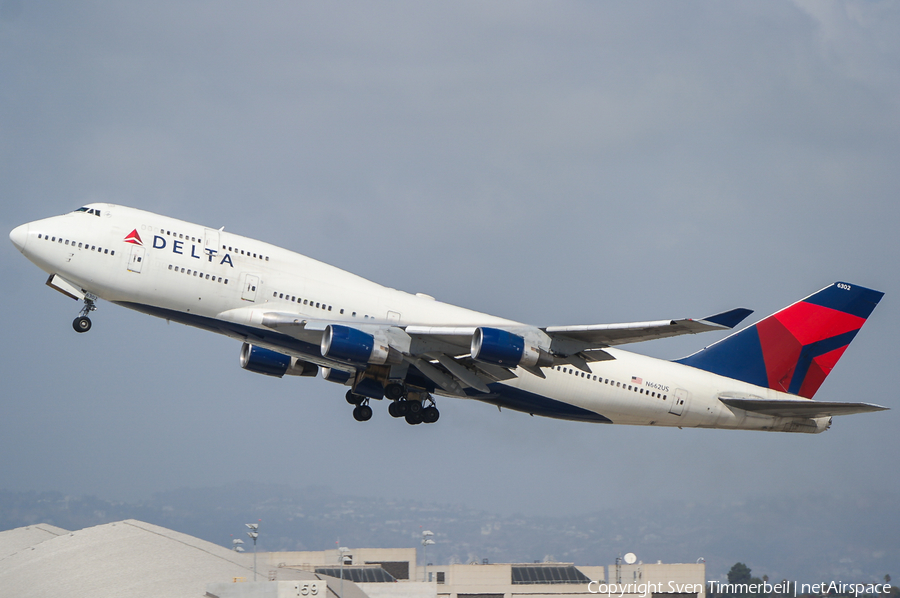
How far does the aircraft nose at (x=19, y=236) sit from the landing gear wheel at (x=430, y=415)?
638 inches

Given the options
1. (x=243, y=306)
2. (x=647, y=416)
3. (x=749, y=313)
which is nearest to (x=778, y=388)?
(x=647, y=416)

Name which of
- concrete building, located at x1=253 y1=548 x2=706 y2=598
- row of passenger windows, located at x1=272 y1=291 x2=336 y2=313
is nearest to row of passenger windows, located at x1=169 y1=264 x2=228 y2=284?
row of passenger windows, located at x1=272 y1=291 x2=336 y2=313

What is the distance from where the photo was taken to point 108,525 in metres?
64.1

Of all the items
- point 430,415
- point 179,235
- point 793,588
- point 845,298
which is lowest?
point 793,588

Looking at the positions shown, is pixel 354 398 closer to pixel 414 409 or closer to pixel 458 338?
pixel 414 409

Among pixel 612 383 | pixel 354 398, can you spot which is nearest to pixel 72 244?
pixel 354 398

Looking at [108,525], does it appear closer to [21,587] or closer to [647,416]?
[21,587]

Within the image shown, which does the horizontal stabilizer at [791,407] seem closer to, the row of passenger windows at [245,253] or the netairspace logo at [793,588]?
the row of passenger windows at [245,253]

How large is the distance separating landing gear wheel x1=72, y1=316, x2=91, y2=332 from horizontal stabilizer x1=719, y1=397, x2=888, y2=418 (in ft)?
83.9

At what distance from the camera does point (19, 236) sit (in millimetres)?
31609

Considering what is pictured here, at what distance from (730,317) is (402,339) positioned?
1170cm

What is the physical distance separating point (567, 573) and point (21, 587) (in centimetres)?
3707

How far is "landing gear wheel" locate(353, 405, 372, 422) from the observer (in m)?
39.0

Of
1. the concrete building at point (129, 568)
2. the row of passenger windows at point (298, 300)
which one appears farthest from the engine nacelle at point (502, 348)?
the concrete building at point (129, 568)
